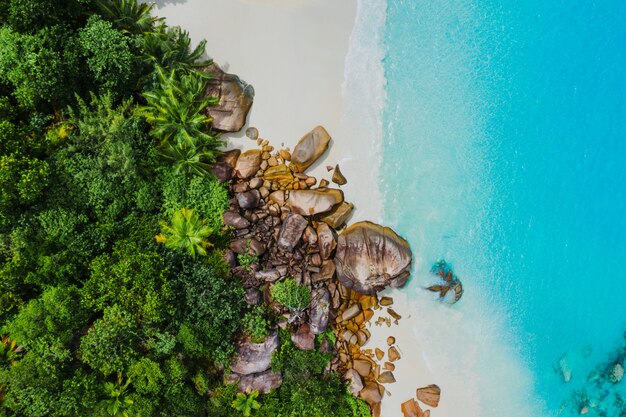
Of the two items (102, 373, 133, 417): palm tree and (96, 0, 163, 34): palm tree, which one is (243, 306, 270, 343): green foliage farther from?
(96, 0, 163, 34): palm tree

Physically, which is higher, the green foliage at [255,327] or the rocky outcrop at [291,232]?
the rocky outcrop at [291,232]

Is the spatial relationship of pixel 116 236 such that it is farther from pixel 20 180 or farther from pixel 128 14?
pixel 128 14

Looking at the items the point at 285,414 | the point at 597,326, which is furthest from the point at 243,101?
the point at 597,326

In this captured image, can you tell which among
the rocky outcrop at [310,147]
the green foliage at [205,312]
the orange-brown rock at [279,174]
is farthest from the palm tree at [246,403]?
the rocky outcrop at [310,147]

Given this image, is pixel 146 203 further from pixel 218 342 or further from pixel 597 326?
pixel 597 326

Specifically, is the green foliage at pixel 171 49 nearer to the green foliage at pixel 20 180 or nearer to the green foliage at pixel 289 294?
the green foliage at pixel 20 180

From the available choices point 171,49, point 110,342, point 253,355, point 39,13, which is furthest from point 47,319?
point 171,49
